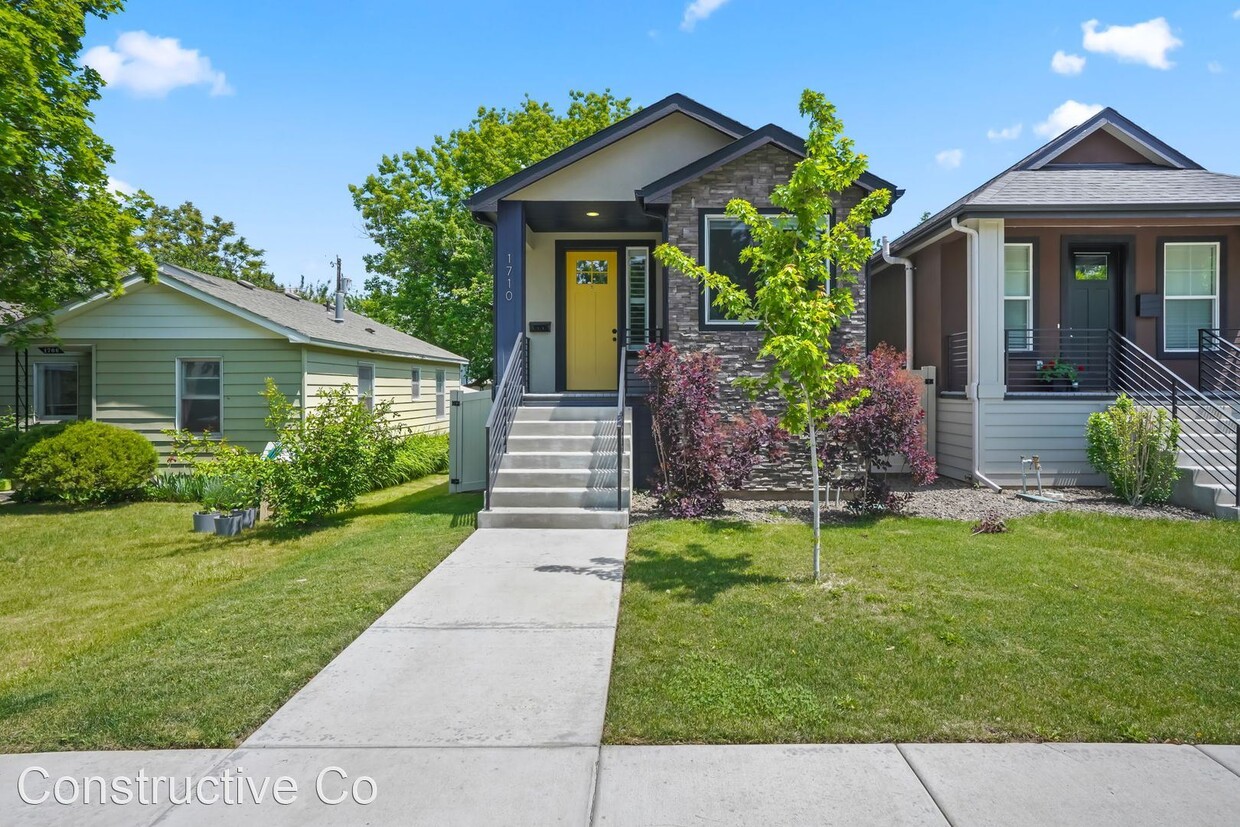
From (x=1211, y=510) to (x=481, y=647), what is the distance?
8.74m

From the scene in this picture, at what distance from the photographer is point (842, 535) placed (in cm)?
781

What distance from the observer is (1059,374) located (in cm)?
1125

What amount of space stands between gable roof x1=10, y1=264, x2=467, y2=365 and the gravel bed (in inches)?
298

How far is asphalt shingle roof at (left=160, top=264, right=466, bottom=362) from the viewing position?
13453 millimetres

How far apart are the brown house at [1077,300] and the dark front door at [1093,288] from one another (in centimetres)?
2

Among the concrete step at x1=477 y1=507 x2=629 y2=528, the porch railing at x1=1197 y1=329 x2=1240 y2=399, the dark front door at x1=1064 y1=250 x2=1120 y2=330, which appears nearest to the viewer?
the concrete step at x1=477 y1=507 x2=629 y2=528

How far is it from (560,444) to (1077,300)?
28.9 ft

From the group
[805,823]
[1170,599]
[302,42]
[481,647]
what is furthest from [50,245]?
[1170,599]

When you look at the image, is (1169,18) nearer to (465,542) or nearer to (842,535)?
(842,535)

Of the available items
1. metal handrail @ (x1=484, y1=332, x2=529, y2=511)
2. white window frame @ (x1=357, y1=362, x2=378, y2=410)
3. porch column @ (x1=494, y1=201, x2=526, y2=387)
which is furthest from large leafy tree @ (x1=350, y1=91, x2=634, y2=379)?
metal handrail @ (x1=484, y1=332, x2=529, y2=511)

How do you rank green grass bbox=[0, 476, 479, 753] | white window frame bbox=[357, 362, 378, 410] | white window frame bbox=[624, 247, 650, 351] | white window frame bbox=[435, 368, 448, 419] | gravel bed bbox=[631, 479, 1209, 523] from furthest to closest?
white window frame bbox=[435, 368, 448, 419], white window frame bbox=[357, 362, 378, 410], white window frame bbox=[624, 247, 650, 351], gravel bed bbox=[631, 479, 1209, 523], green grass bbox=[0, 476, 479, 753]

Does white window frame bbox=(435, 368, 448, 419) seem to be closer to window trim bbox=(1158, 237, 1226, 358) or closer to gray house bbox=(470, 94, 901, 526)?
gray house bbox=(470, 94, 901, 526)

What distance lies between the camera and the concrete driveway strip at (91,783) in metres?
2.92

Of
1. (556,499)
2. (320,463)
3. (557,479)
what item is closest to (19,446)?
(320,463)
